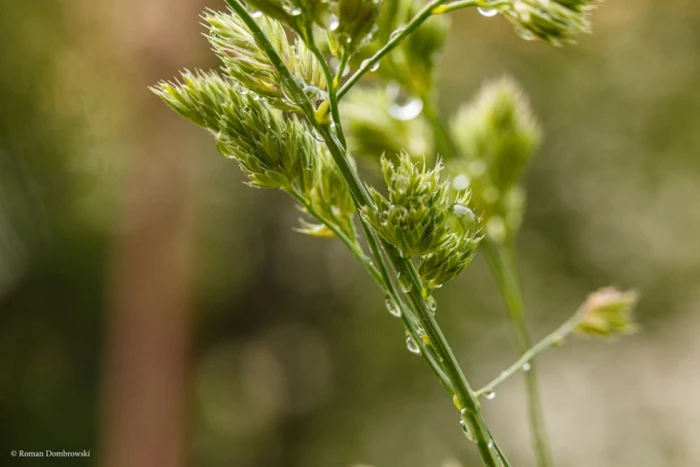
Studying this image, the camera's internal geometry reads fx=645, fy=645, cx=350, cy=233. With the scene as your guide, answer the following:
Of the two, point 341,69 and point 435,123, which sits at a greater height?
point 435,123

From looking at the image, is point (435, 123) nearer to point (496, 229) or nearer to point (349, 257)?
point (496, 229)

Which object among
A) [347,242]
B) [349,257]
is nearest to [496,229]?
[347,242]

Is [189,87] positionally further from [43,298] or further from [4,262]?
[43,298]

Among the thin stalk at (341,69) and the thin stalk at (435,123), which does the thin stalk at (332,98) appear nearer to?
the thin stalk at (341,69)

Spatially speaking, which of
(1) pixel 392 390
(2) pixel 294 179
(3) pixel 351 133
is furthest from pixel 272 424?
(2) pixel 294 179

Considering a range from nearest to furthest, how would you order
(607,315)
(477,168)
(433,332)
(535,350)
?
(433,332) → (535,350) → (607,315) → (477,168)

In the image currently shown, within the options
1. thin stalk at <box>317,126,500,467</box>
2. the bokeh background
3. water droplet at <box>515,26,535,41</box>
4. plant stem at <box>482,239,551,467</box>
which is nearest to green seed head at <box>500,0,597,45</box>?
water droplet at <box>515,26,535,41</box>

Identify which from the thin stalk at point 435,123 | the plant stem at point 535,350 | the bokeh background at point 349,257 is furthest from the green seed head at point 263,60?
the bokeh background at point 349,257
